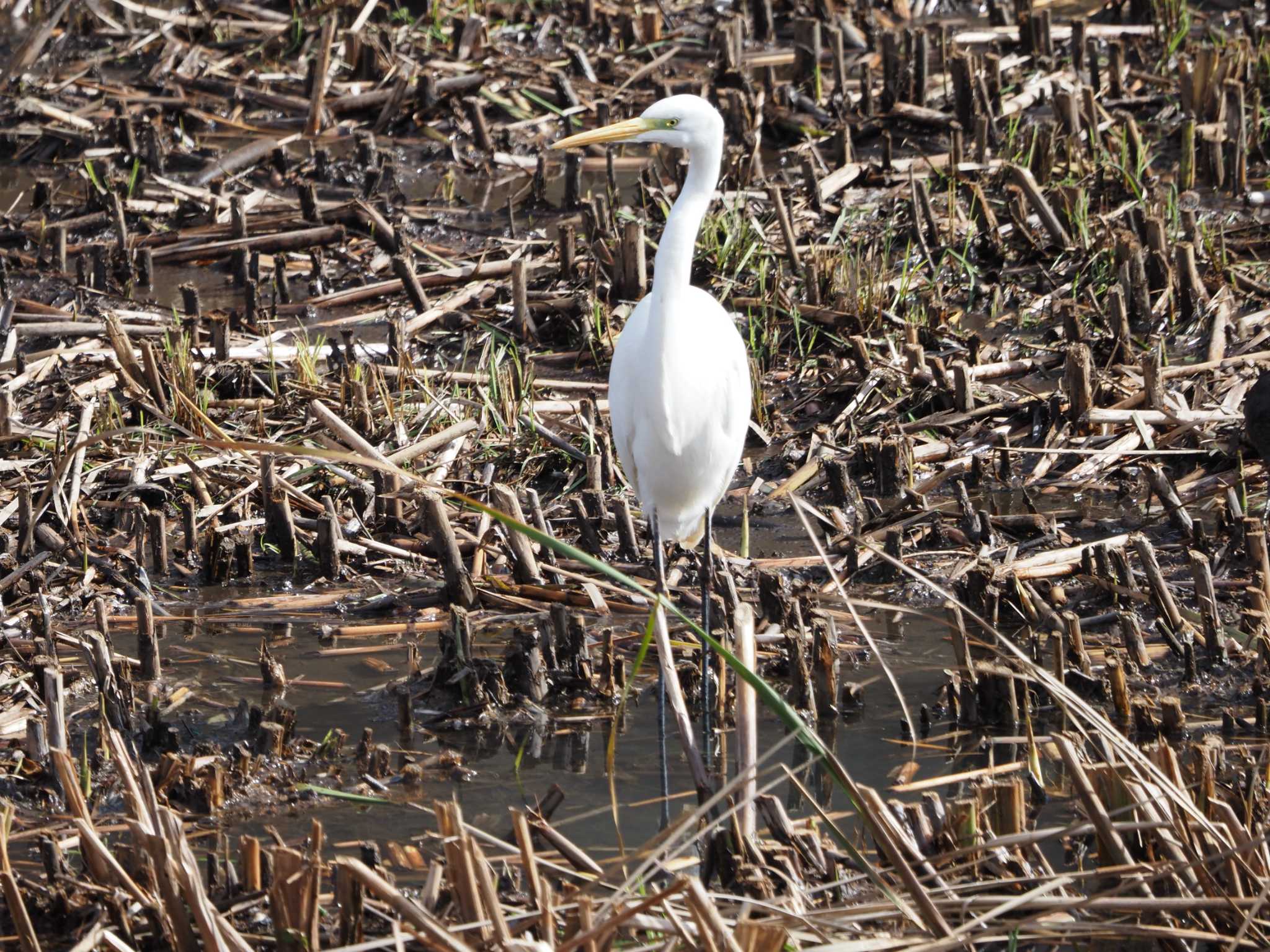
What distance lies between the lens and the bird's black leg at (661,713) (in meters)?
4.82

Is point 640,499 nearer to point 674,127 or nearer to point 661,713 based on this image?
point 661,713

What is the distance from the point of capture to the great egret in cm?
514

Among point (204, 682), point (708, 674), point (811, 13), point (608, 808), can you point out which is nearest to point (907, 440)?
point (708, 674)

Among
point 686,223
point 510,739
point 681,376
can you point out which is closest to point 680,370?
point 681,376

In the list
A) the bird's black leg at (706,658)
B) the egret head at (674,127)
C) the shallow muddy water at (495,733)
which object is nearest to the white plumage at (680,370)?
the egret head at (674,127)

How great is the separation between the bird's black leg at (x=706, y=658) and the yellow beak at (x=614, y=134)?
55.5 inches

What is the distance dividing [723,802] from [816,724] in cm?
89

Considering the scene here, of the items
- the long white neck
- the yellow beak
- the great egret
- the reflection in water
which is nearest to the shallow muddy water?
the reflection in water

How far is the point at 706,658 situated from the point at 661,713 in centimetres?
34

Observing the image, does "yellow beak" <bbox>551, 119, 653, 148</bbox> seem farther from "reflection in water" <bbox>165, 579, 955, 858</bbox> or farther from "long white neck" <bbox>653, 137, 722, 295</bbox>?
"reflection in water" <bbox>165, 579, 955, 858</bbox>

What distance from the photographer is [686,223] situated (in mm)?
5113

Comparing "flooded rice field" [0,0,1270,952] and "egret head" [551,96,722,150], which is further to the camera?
"egret head" [551,96,722,150]

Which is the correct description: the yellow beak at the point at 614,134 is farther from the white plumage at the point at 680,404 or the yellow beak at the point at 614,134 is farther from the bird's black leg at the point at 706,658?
the bird's black leg at the point at 706,658

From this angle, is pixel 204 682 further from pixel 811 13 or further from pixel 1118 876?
pixel 811 13
